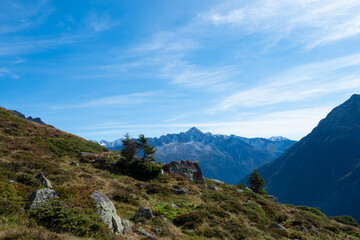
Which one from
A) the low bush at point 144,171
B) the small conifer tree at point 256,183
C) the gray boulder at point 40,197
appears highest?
the gray boulder at point 40,197

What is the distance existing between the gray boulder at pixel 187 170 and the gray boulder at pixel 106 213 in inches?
1049

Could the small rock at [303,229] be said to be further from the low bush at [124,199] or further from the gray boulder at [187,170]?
the low bush at [124,199]

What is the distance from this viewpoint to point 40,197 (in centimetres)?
1107

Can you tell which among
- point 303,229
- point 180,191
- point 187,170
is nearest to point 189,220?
point 180,191

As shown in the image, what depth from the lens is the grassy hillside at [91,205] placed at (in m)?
9.54

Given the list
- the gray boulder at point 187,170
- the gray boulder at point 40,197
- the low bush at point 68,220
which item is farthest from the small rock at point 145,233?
the gray boulder at point 187,170

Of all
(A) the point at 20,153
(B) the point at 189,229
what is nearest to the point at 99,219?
(B) the point at 189,229

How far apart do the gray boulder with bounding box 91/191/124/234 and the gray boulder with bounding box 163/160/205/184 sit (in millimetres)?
26648

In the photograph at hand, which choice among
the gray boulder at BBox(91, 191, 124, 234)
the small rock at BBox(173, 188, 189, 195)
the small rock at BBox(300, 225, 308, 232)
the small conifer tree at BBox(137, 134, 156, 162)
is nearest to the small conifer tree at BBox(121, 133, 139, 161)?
the small conifer tree at BBox(137, 134, 156, 162)

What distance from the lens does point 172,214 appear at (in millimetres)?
19859

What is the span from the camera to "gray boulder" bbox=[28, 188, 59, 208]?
10570 mm

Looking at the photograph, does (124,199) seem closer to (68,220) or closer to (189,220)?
(189,220)

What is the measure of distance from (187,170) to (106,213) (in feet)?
96.1

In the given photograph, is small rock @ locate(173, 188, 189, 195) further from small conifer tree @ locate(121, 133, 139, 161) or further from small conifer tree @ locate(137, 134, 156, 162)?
small conifer tree @ locate(121, 133, 139, 161)
